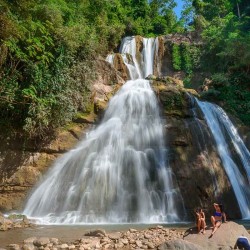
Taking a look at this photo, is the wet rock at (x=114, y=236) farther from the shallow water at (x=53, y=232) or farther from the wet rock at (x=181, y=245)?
the wet rock at (x=181, y=245)

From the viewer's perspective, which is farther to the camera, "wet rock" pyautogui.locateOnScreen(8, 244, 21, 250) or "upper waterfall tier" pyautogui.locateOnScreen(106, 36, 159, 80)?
"upper waterfall tier" pyautogui.locateOnScreen(106, 36, 159, 80)

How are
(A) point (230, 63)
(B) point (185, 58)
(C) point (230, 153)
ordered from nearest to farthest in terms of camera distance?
(C) point (230, 153) < (A) point (230, 63) < (B) point (185, 58)

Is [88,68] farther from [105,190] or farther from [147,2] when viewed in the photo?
[147,2]

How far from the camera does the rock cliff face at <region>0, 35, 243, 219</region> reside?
577 inches

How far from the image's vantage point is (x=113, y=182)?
14.8 metres

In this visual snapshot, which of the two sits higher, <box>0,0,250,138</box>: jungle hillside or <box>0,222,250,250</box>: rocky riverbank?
<box>0,0,250,138</box>: jungle hillside

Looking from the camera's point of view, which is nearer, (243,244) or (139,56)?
(243,244)

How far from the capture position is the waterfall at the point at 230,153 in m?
15.3

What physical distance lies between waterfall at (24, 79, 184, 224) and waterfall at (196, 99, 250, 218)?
9.92 feet

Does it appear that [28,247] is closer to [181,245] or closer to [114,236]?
[114,236]

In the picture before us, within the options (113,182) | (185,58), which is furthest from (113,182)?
(185,58)

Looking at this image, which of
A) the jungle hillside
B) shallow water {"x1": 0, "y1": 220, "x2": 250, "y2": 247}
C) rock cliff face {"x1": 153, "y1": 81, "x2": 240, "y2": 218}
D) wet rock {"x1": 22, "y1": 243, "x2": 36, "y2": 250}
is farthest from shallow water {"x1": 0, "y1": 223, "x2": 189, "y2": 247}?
the jungle hillside

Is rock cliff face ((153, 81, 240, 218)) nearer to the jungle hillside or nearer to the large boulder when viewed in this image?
the jungle hillside

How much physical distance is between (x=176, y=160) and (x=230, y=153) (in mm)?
3513
